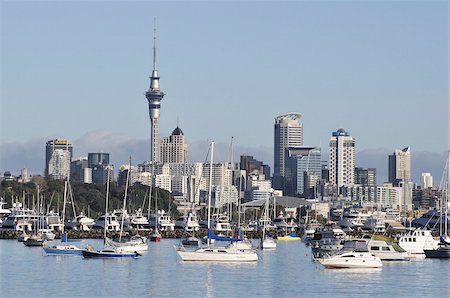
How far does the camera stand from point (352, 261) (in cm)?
5919

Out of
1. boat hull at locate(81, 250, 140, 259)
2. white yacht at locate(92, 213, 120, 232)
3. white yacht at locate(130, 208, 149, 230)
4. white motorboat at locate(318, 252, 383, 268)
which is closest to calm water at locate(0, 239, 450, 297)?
white motorboat at locate(318, 252, 383, 268)

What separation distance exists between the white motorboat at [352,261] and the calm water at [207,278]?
50 cm

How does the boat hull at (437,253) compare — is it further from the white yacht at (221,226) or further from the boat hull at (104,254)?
the white yacht at (221,226)

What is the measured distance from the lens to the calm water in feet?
161

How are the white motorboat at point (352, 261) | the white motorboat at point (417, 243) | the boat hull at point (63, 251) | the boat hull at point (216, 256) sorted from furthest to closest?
the white motorboat at point (417, 243) → the boat hull at point (63, 251) → the boat hull at point (216, 256) → the white motorboat at point (352, 261)

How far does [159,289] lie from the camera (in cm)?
4984

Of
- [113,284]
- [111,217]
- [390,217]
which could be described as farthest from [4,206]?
[113,284]

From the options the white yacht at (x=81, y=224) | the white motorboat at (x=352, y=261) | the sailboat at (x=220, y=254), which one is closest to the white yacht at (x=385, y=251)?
the white motorboat at (x=352, y=261)

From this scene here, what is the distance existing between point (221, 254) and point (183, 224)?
188 feet

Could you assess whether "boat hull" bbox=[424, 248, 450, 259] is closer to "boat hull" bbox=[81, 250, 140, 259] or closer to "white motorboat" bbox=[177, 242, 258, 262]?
"white motorboat" bbox=[177, 242, 258, 262]

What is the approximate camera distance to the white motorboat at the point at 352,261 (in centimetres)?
5919

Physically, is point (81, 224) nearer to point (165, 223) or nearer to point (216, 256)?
point (165, 223)

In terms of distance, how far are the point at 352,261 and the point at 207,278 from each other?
814 cm

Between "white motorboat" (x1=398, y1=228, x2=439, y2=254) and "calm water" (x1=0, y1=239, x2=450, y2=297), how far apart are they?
153 inches
